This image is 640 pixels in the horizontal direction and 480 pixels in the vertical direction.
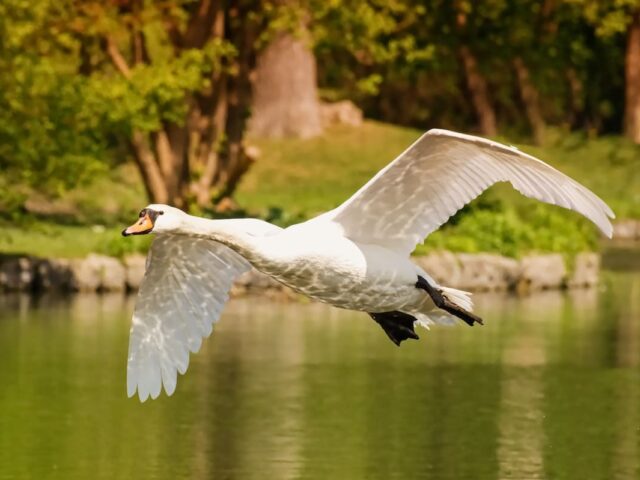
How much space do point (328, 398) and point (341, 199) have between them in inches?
760

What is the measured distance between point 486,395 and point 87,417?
4.07m

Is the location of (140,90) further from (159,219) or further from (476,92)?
(476,92)

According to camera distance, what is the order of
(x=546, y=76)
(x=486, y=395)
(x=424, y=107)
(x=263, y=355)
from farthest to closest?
(x=424, y=107), (x=546, y=76), (x=263, y=355), (x=486, y=395)

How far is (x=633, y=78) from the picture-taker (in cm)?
5166

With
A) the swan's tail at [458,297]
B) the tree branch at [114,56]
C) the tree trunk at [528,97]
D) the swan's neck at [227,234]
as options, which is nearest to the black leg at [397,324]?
the swan's tail at [458,297]

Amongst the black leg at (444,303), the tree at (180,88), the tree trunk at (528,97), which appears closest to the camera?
the black leg at (444,303)

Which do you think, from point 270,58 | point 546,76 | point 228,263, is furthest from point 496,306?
point 546,76

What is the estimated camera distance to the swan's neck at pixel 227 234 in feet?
38.5

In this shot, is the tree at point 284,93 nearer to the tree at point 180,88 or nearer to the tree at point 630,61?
the tree at point 630,61

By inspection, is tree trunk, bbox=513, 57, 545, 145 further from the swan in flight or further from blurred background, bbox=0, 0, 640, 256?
the swan in flight

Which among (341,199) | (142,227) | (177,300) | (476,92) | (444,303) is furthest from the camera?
(476,92)

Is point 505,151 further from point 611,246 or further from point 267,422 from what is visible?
point 611,246

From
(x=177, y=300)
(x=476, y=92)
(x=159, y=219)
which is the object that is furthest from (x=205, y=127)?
(x=159, y=219)

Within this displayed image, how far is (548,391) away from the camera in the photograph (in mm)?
21469
